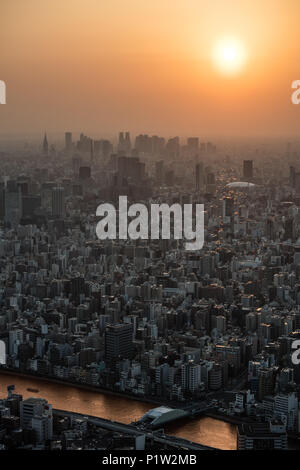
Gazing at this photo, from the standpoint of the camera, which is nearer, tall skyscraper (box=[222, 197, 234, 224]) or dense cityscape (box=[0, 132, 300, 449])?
dense cityscape (box=[0, 132, 300, 449])

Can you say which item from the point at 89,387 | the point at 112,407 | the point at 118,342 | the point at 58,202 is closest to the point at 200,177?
the point at 58,202

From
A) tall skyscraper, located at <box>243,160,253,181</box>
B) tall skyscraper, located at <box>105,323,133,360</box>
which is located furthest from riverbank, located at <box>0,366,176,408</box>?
tall skyscraper, located at <box>243,160,253,181</box>

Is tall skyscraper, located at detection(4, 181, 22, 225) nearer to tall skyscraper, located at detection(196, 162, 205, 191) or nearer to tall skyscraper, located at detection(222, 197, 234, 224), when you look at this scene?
tall skyscraper, located at detection(196, 162, 205, 191)

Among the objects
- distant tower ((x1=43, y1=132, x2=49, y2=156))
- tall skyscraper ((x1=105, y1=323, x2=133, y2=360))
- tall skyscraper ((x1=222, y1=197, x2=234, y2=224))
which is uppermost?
distant tower ((x1=43, y1=132, x2=49, y2=156))

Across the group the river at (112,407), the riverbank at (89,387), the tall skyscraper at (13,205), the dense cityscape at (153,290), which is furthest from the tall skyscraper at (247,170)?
the river at (112,407)

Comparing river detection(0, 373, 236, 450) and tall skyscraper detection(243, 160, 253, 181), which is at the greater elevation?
tall skyscraper detection(243, 160, 253, 181)

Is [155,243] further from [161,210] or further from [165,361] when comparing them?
[165,361]

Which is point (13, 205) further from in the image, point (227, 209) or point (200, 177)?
point (227, 209)
